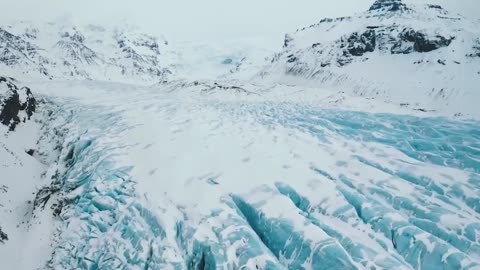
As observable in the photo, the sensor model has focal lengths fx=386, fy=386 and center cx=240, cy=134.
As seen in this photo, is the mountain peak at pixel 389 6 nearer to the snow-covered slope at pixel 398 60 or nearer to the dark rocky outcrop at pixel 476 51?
the snow-covered slope at pixel 398 60

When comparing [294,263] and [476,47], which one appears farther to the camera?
[476,47]

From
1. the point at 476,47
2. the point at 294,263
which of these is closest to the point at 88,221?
the point at 294,263

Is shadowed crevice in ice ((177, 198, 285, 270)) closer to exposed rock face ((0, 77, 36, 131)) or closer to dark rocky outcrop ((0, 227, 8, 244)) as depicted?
dark rocky outcrop ((0, 227, 8, 244))

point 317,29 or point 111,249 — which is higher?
point 317,29

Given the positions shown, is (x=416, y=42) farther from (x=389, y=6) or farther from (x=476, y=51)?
(x=389, y=6)

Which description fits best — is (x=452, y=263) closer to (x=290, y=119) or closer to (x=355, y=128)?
(x=355, y=128)

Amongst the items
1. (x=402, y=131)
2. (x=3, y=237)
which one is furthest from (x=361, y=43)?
(x=3, y=237)

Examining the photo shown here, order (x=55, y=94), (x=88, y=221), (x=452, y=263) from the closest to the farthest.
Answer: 1. (x=452, y=263)
2. (x=88, y=221)
3. (x=55, y=94)
